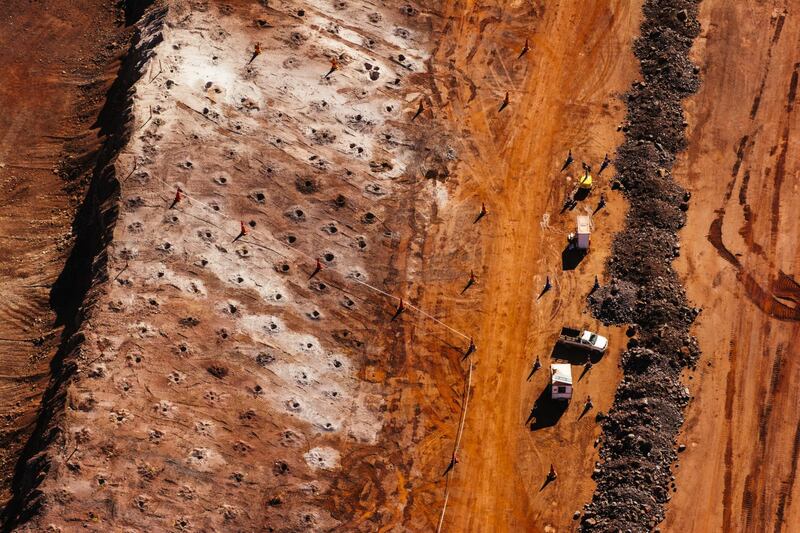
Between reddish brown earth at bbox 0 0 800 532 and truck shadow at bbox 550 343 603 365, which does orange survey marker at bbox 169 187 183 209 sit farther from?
truck shadow at bbox 550 343 603 365

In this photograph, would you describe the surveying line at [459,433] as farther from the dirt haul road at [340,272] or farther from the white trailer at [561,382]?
the white trailer at [561,382]

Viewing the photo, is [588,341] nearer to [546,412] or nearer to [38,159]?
[546,412]

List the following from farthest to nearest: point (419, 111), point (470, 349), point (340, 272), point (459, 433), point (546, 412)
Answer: point (419, 111)
point (340, 272)
point (470, 349)
point (546, 412)
point (459, 433)

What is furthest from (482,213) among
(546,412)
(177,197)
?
(177,197)

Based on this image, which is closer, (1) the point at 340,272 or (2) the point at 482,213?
(1) the point at 340,272

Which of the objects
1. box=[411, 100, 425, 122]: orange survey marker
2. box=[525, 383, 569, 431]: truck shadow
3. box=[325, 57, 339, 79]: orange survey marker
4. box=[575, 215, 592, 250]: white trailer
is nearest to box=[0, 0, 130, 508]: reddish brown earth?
box=[325, 57, 339, 79]: orange survey marker

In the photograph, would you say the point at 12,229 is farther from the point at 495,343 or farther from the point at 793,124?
the point at 793,124

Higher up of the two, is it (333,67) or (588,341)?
(333,67)
